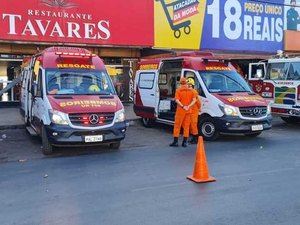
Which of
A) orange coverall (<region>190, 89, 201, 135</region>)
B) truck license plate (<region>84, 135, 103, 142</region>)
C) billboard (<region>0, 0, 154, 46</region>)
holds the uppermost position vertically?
billboard (<region>0, 0, 154, 46</region>)

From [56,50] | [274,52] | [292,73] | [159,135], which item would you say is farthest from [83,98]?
[274,52]

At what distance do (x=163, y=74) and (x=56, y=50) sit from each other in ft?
12.8

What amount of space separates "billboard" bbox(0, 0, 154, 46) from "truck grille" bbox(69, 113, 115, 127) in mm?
9107

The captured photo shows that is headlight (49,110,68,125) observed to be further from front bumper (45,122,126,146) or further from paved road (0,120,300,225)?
paved road (0,120,300,225)

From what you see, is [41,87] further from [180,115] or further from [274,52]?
[274,52]

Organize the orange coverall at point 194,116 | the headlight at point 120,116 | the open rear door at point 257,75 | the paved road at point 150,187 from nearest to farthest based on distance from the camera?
the paved road at point 150,187
the headlight at point 120,116
the orange coverall at point 194,116
the open rear door at point 257,75

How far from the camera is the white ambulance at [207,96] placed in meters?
10.6

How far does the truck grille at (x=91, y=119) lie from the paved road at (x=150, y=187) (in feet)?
2.36

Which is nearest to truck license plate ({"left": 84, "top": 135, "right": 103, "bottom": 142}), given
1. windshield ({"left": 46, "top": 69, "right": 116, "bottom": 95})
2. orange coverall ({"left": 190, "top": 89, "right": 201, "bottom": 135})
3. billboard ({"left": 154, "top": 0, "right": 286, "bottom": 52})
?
windshield ({"left": 46, "top": 69, "right": 116, "bottom": 95})

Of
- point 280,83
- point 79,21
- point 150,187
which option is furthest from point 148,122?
point 150,187

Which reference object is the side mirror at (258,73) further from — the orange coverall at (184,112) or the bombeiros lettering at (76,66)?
the bombeiros lettering at (76,66)

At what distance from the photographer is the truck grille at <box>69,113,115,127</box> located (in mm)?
8784

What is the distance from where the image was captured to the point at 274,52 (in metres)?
23.2

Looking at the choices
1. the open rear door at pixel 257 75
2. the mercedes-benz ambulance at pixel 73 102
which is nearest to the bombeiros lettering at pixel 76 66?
the mercedes-benz ambulance at pixel 73 102
